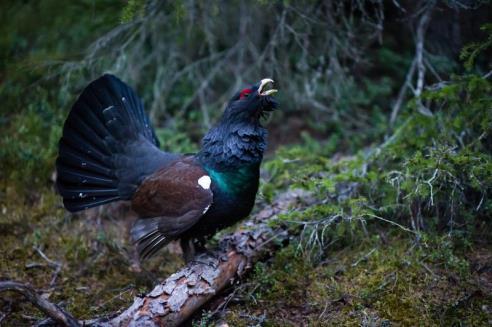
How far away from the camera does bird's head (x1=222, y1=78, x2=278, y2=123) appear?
396cm

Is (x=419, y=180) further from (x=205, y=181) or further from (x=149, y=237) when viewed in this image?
(x=149, y=237)

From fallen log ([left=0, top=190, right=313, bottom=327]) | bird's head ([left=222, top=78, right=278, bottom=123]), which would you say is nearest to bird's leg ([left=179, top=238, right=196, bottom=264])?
fallen log ([left=0, top=190, right=313, bottom=327])

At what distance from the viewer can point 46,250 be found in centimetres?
473

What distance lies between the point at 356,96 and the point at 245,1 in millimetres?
1939

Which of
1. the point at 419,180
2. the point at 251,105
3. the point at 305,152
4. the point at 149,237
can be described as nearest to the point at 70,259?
the point at 149,237

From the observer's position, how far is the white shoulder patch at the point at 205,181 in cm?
387

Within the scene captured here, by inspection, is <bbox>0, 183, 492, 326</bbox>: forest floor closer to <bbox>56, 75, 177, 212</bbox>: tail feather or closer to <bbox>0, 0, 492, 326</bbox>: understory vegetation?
<bbox>0, 0, 492, 326</bbox>: understory vegetation

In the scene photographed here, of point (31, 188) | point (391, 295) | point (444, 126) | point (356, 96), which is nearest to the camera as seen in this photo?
Answer: point (391, 295)

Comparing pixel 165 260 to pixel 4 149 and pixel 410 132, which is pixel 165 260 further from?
pixel 410 132

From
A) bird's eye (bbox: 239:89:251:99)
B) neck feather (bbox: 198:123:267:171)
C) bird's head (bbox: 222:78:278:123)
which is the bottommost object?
neck feather (bbox: 198:123:267:171)

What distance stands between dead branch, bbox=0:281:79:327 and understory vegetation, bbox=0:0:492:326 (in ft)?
2.36

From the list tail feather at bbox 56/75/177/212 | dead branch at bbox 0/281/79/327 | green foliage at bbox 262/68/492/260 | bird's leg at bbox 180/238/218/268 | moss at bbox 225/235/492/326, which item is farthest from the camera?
tail feather at bbox 56/75/177/212

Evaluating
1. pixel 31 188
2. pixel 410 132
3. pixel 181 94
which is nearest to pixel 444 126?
pixel 410 132

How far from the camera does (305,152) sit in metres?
5.12
